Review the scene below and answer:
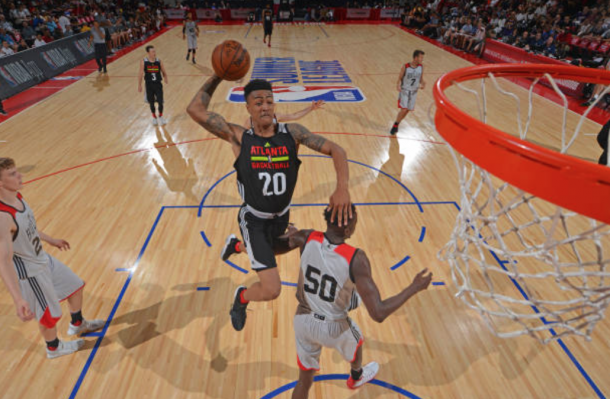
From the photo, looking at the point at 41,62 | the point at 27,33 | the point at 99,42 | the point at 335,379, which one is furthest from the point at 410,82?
the point at 27,33

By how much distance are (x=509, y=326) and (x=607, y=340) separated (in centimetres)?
87

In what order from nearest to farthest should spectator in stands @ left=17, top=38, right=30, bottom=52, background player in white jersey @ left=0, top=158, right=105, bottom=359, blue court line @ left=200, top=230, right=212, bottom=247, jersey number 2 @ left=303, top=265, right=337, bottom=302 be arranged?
jersey number 2 @ left=303, top=265, right=337, bottom=302, background player in white jersey @ left=0, top=158, right=105, bottom=359, blue court line @ left=200, top=230, right=212, bottom=247, spectator in stands @ left=17, top=38, right=30, bottom=52

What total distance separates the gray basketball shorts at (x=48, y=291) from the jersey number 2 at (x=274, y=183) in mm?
1878

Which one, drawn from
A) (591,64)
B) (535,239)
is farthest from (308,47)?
(535,239)

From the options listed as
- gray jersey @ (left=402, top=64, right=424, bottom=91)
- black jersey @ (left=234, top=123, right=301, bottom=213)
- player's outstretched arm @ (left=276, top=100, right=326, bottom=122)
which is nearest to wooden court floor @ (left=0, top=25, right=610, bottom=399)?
player's outstretched arm @ (left=276, top=100, right=326, bottom=122)

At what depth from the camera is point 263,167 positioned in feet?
9.32

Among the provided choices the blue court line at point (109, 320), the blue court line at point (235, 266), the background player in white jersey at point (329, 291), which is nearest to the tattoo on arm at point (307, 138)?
the background player in white jersey at point (329, 291)

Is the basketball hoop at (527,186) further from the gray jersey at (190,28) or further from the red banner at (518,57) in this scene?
the gray jersey at (190,28)

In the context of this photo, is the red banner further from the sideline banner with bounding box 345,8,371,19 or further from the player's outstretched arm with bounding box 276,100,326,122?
the sideline banner with bounding box 345,8,371,19

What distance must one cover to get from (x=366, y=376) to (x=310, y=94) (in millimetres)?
8541

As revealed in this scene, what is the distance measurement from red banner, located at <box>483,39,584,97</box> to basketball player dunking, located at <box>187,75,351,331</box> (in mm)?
11088

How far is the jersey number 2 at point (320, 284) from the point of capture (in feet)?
6.93

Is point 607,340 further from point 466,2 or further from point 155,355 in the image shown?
point 466,2

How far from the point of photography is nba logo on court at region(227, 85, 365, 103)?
968cm
